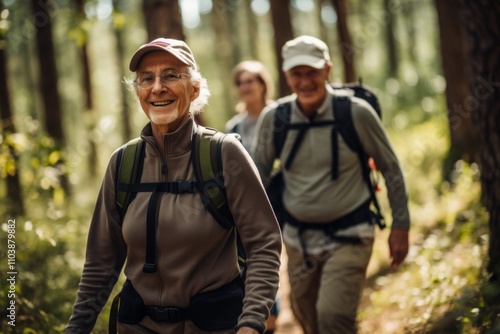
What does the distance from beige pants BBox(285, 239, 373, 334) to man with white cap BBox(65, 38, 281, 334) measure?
1835mm

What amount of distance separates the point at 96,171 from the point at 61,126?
3.36 m

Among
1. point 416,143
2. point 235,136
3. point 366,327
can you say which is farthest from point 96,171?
point 235,136

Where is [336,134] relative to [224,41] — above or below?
below

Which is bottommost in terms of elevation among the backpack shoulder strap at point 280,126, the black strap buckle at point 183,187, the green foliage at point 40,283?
the green foliage at point 40,283

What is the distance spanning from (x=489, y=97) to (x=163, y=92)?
3.29 m

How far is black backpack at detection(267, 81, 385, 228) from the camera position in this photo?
4.89 m

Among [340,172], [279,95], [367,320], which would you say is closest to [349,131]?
[340,172]

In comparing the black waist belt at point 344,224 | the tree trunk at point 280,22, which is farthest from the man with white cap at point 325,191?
the tree trunk at point 280,22

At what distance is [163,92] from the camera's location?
312 cm

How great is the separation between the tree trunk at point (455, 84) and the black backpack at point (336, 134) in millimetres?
5920

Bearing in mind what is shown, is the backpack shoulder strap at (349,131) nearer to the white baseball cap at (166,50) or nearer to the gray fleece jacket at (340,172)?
the gray fleece jacket at (340,172)

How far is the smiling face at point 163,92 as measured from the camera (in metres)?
3.10

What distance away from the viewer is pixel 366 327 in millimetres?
6953

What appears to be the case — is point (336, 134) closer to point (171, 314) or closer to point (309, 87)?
point (309, 87)
